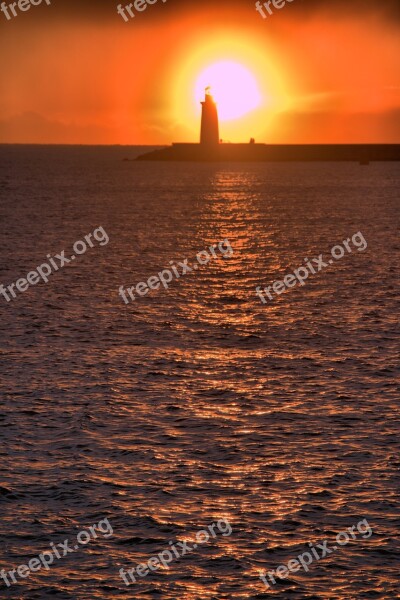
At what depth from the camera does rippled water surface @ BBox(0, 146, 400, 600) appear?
1533 cm

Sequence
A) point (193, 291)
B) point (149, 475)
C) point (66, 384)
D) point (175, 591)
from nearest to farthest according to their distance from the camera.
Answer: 1. point (175, 591)
2. point (149, 475)
3. point (66, 384)
4. point (193, 291)

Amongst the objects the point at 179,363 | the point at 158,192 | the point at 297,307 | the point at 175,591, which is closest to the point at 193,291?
the point at 297,307

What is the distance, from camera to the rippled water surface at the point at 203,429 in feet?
50.3

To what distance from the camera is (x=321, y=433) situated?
848 inches

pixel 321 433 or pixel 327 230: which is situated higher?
pixel 327 230

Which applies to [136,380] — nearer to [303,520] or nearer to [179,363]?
[179,363]

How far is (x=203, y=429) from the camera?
2198 centimetres

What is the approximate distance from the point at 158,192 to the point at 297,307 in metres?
91.4

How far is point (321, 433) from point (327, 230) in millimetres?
54098

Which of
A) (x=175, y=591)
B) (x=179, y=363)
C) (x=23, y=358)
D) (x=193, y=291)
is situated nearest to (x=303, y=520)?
(x=175, y=591)

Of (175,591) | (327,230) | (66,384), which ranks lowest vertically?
(175,591)

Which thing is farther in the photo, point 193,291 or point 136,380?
point 193,291

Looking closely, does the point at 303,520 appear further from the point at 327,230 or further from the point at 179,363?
the point at 327,230

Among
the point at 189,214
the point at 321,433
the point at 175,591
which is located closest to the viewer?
the point at 175,591
